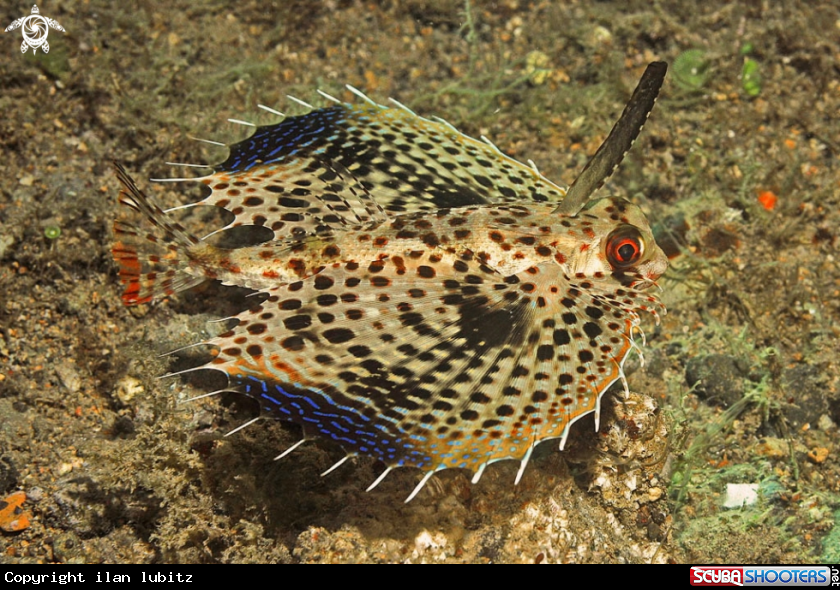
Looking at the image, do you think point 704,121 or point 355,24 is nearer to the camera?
point 704,121

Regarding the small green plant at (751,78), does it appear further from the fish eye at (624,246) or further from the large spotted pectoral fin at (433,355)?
the large spotted pectoral fin at (433,355)

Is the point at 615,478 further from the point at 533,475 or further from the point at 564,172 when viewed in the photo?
the point at 564,172

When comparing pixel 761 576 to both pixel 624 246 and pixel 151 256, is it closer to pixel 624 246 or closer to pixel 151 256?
pixel 624 246

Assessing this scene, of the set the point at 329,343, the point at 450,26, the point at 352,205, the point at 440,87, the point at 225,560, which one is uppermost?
the point at 450,26

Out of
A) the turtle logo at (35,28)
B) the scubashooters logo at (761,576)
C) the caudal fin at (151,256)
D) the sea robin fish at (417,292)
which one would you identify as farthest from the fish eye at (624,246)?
the turtle logo at (35,28)

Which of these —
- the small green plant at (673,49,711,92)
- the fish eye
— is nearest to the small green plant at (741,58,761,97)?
the small green plant at (673,49,711,92)

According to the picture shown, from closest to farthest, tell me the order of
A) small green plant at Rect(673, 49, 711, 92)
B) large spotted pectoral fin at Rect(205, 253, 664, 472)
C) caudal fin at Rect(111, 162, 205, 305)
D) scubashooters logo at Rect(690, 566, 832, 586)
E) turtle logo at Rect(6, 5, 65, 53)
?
large spotted pectoral fin at Rect(205, 253, 664, 472) < scubashooters logo at Rect(690, 566, 832, 586) < caudal fin at Rect(111, 162, 205, 305) < turtle logo at Rect(6, 5, 65, 53) < small green plant at Rect(673, 49, 711, 92)

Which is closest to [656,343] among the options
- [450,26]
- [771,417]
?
[771,417]

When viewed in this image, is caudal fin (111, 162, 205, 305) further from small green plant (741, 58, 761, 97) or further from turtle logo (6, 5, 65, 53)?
small green plant (741, 58, 761, 97)
